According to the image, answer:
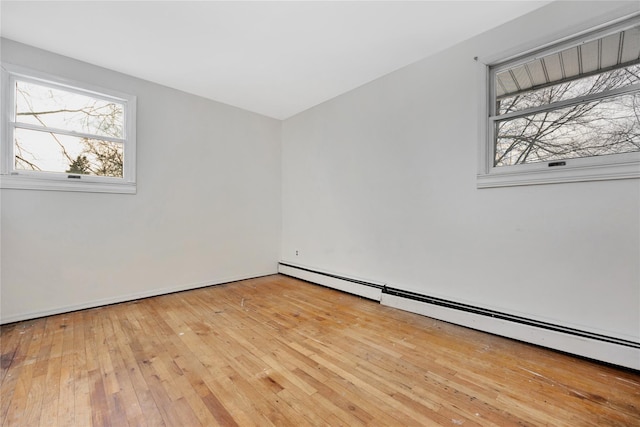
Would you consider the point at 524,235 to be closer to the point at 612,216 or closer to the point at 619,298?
the point at 612,216

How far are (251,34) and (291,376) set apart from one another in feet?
9.71

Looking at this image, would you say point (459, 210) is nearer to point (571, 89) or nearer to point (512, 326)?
point (512, 326)

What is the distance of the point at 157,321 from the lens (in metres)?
2.62

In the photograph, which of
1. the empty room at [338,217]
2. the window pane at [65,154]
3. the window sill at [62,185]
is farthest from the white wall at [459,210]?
the window pane at [65,154]

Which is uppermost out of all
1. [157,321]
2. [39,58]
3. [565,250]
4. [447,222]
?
[39,58]

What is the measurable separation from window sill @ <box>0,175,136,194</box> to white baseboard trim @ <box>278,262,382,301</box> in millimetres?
2519

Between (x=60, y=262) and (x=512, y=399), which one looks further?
(x=60, y=262)

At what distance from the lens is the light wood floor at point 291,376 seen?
1396 mm

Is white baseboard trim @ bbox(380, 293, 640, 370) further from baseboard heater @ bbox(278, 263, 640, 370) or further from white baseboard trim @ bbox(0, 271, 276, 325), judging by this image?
white baseboard trim @ bbox(0, 271, 276, 325)

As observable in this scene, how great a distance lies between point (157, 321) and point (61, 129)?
237 centimetres

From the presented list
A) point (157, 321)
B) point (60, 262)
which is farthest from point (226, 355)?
point (60, 262)

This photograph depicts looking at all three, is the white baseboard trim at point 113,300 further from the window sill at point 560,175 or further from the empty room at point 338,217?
the window sill at point 560,175

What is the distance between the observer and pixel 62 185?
2812 mm

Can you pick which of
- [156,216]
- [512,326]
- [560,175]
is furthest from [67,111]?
[512,326]
